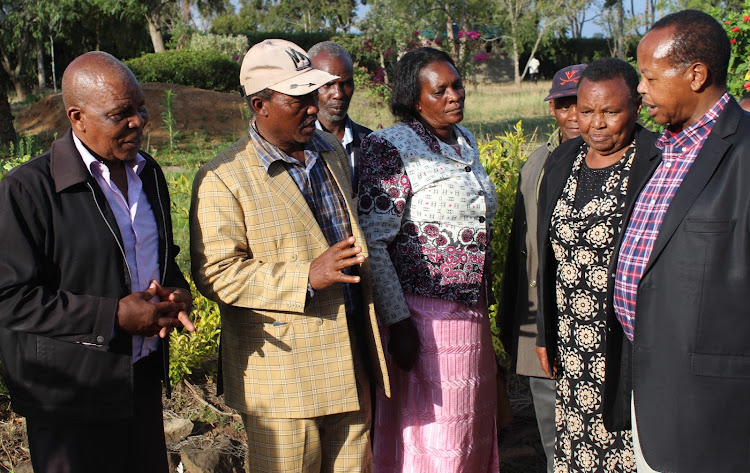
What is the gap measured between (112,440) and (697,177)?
211 centimetres

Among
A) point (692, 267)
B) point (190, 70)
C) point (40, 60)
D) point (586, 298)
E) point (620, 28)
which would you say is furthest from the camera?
point (620, 28)

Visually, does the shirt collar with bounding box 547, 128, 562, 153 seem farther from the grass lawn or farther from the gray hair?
the grass lawn

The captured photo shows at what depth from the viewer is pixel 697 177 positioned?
2.13 m

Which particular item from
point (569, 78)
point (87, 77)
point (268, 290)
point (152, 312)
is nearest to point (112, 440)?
point (152, 312)

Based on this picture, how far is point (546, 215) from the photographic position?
293 cm

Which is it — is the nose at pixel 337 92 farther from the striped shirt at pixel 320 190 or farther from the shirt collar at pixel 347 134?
the striped shirt at pixel 320 190

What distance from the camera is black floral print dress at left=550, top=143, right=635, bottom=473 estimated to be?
2.71 metres

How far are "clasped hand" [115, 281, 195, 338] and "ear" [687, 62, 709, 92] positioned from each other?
180cm

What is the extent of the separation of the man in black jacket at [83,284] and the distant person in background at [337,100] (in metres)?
Result: 1.54

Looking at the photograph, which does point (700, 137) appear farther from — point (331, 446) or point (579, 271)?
point (331, 446)

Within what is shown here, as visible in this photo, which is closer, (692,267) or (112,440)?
(692,267)

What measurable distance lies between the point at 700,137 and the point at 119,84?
6.30 feet

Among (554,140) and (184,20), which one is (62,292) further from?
(184,20)

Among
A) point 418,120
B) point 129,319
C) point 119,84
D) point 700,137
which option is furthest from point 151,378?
point 700,137
